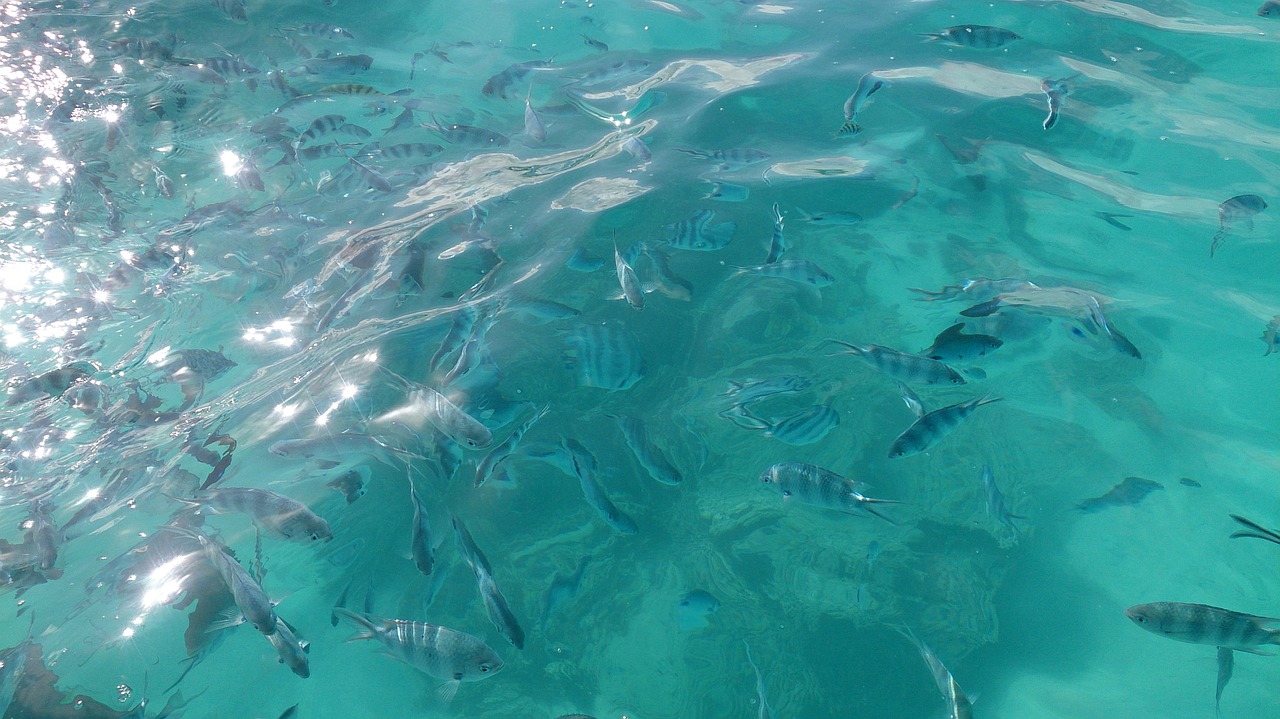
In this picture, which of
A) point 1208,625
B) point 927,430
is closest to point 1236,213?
point 927,430

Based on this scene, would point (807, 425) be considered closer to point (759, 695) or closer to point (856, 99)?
point (759, 695)

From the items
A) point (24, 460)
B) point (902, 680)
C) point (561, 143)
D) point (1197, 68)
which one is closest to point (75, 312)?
point (24, 460)

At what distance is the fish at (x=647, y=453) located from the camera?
418 cm

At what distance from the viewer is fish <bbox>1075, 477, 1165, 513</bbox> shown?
4691 mm

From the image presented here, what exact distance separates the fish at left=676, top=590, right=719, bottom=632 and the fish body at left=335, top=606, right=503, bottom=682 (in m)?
1.45

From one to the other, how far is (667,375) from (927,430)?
2161 millimetres

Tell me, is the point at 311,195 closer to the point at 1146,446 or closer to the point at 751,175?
the point at 751,175

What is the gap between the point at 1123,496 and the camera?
15.4 feet

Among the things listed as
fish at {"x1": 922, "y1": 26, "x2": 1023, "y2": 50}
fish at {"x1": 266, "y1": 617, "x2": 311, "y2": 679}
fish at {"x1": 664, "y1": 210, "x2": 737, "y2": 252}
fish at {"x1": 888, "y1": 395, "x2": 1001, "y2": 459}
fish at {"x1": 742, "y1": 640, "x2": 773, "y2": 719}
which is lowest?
fish at {"x1": 742, "y1": 640, "x2": 773, "y2": 719}

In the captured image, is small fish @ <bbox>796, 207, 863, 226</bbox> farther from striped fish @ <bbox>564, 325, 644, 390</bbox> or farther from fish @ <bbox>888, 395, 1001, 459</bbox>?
fish @ <bbox>888, 395, 1001, 459</bbox>

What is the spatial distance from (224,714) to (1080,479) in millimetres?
6297

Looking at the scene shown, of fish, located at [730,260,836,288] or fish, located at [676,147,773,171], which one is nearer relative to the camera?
fish, located at [730,260,836,288]

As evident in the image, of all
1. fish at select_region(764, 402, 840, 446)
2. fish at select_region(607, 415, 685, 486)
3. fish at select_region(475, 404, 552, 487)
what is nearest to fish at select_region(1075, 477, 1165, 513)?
fish at select_region(764, 402, 840, 446)

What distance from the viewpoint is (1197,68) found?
8133mm
